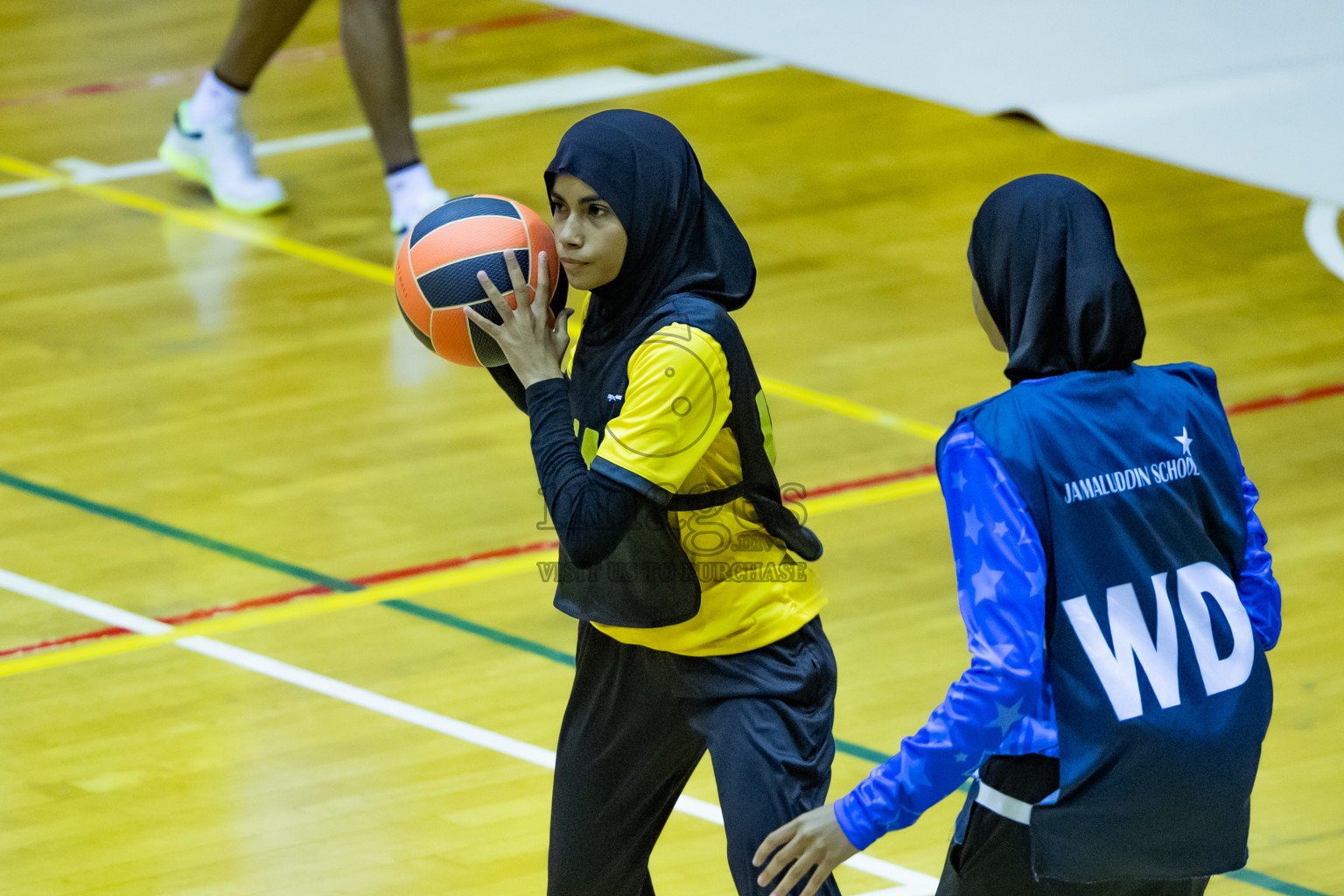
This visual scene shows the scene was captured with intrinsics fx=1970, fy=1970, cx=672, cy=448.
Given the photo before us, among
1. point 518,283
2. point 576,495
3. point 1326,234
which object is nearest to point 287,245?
point 1326,234

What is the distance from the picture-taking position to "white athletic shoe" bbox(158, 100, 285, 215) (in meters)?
7.60

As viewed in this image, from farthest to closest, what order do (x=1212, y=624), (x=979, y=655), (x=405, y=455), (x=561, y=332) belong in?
(x=405, y=455) → (x=561, y=332) → (x=1212, y=624) → (x=979, y=655)

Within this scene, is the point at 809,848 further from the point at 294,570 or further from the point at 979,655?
the point at 294,570

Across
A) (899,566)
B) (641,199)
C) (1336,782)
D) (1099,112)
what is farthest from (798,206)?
(641,199)

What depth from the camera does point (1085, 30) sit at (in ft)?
33.3

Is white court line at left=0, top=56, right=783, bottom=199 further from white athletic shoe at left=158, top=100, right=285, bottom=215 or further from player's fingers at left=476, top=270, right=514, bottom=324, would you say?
player's fingers at left=476, top=270, right=514, bottom=324

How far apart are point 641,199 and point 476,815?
5.43ft

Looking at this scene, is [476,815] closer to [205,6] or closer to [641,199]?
[641,199]

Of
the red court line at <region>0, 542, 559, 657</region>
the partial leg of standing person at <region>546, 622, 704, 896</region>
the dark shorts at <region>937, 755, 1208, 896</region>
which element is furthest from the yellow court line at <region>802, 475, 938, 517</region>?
the dark shorts at <region>937, 755, 1208, 896</region>

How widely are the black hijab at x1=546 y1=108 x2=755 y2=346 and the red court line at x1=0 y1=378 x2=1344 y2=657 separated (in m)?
2.18

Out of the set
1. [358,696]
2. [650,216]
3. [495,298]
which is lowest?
[358,696]

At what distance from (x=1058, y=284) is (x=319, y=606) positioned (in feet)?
9.54

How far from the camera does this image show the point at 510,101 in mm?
8922

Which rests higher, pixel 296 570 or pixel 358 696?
pixel 296 570
